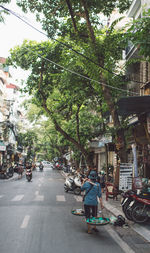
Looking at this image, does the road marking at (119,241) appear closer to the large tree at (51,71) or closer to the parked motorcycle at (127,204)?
the parked motorcycle at (127,204)

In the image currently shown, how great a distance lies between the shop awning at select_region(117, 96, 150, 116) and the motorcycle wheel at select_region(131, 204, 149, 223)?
12.6 feet

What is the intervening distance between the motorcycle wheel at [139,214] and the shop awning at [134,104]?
386cm

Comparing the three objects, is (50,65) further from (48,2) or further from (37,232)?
(37,232)

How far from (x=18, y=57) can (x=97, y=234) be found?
12.0m

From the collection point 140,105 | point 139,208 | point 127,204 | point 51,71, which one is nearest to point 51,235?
point 127,204

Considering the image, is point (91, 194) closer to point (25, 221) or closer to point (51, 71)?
point (25, 221)

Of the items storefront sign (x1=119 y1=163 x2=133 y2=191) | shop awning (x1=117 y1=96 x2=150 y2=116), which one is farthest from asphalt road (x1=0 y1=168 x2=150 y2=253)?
shop awning (x1=117 y1=96 x2=150 y2=116)

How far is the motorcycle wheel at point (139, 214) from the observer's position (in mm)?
7949

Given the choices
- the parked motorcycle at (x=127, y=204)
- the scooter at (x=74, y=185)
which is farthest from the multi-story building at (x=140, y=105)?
the scooter at (x=74, y=185)


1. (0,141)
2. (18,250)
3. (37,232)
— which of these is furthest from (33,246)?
(0,141)

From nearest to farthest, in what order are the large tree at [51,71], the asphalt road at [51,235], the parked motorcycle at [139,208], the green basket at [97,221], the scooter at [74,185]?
1. the asphalt road at [51,235]
2. the green basket at [97,221]
3. the parked motorcycle at [139,208]
4. the large tree at [51,71]
5. the scooter at [74,185]

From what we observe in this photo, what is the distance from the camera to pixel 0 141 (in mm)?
37594

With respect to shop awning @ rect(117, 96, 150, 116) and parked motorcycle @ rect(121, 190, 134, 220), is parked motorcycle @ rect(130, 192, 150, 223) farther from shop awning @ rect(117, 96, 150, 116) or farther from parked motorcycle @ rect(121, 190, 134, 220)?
shop awning @ rect(117, 96, 150, 116)

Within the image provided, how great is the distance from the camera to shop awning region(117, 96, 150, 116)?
9.72m
